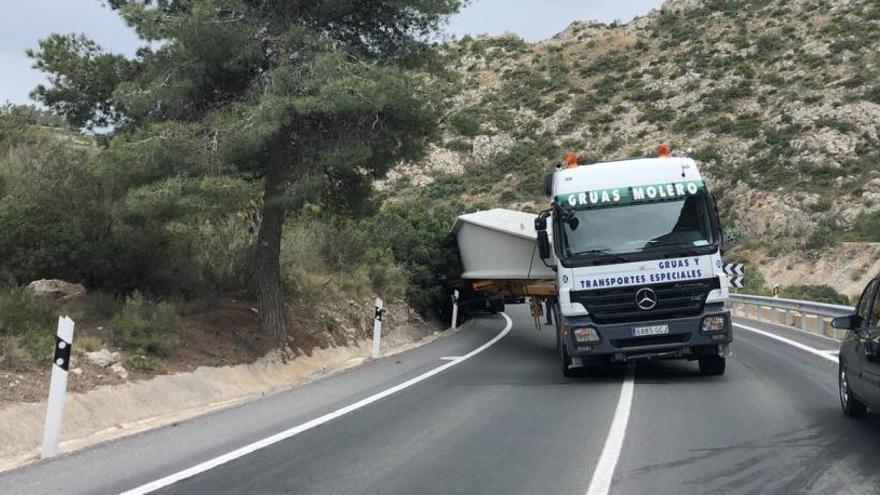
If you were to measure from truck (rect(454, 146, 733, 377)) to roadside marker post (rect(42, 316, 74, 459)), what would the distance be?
22.4 ft

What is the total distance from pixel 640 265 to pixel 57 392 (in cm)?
781

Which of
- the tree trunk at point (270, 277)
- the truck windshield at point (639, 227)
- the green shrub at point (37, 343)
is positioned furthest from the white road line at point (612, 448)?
the green shrub at point (37, 343)

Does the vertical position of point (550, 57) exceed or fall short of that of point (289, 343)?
it exceeds it

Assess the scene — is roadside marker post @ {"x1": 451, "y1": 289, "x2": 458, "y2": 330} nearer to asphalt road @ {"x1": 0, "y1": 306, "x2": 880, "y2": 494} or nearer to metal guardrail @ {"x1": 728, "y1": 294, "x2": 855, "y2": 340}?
metal guardrail @ {"x1": 728, "y1": 294, "x2": 855, "y2": 340}

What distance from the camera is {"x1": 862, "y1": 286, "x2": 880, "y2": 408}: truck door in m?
7.69

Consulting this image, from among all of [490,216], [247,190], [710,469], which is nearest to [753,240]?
[490,216]

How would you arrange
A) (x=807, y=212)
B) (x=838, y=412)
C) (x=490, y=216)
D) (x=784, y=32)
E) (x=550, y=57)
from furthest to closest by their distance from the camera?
(x=550, y=57) → (x=784, y=32) → (x=807, y=212) → (x=490, y=216) → (x=838, y=412)

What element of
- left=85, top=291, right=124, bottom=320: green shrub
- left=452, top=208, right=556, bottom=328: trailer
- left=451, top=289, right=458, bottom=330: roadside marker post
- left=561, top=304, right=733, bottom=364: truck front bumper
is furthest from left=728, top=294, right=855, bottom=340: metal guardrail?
left=85, top=291, right=124, bottom=320: green shrub

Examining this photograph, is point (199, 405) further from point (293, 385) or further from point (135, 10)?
point (135, 10)

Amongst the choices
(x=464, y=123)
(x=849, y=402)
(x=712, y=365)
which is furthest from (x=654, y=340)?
(x=464, y=123)

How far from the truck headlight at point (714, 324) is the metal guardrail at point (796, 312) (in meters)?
5.68

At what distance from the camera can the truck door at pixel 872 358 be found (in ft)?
25.2

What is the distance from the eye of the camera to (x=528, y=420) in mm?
9867

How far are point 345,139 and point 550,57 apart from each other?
6826 cm
